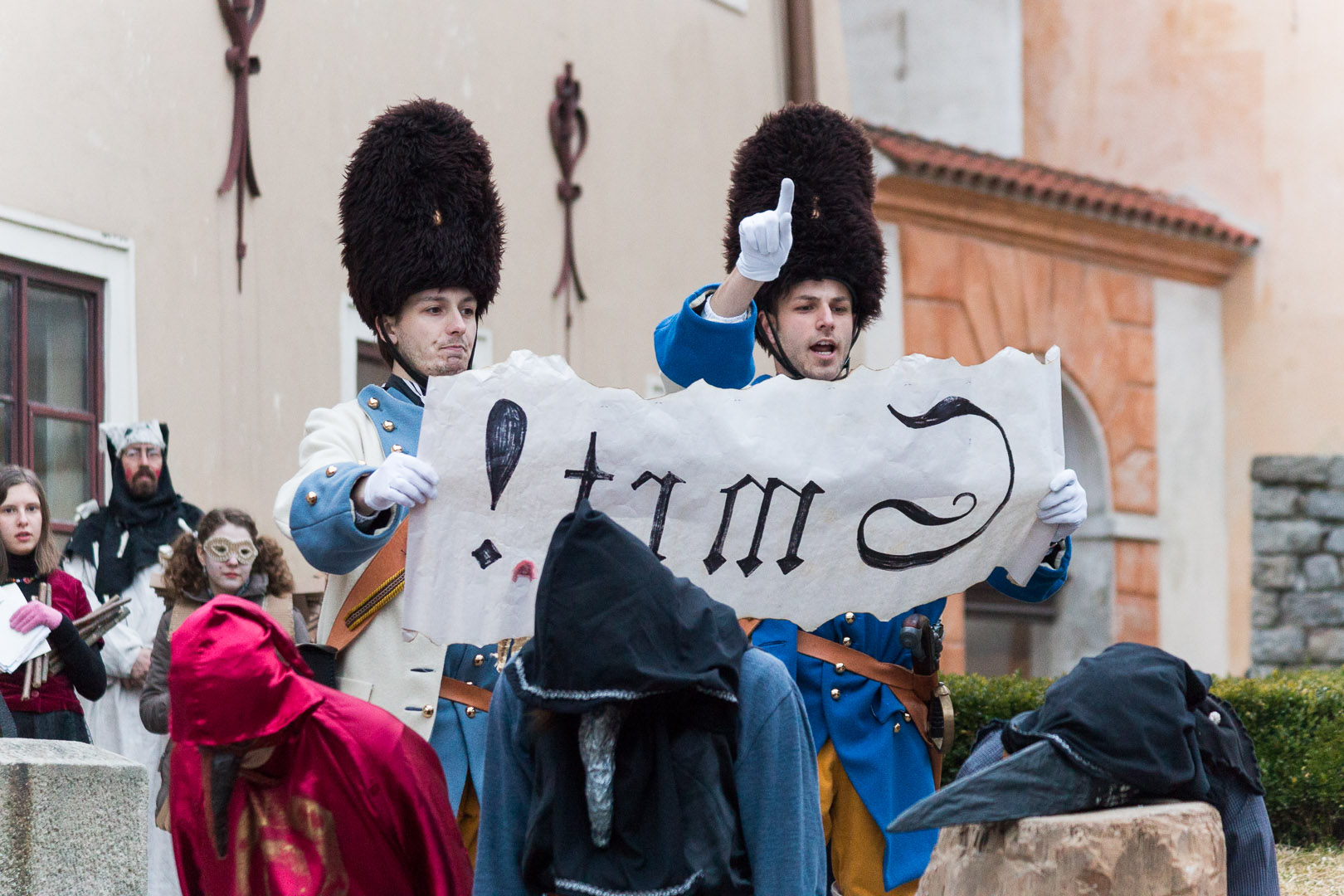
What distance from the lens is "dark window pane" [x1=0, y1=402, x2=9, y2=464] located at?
301 inches

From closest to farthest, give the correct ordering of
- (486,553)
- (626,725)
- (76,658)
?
1. (626,725)
2. (486,553)
3. (76,658)

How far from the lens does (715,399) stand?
3.97 meters

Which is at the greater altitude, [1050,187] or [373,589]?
[1050,187]

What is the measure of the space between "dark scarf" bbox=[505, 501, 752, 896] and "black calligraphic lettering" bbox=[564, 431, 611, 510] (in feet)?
2.17

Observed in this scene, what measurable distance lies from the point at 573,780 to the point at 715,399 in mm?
1015

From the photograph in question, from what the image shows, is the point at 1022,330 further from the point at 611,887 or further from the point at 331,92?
the point at 611,887

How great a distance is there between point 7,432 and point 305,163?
211 cm

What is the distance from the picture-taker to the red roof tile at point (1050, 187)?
1315 centimetres

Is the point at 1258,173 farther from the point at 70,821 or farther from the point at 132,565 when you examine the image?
the point at 70,821

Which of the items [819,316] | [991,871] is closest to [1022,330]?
[819,316]

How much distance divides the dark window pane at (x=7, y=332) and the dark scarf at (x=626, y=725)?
5064mm

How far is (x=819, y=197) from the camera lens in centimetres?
470

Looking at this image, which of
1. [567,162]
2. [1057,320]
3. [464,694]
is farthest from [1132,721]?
[1057,320]

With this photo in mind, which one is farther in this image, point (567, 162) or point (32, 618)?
point (567, 162)
